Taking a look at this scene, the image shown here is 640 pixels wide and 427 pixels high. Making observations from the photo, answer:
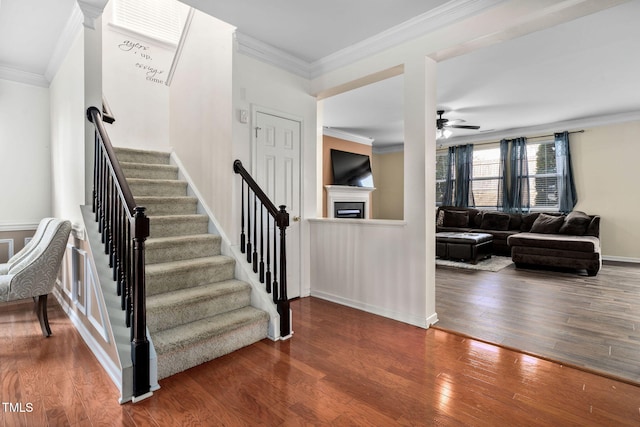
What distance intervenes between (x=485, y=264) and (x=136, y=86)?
6.10 m

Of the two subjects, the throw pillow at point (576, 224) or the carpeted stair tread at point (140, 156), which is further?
the throw pillow at point (576, 224)

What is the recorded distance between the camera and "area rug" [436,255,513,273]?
5422mm

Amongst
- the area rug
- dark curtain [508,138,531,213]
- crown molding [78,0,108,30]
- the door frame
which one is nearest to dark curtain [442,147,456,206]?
dark curtain [508,138,531,213]

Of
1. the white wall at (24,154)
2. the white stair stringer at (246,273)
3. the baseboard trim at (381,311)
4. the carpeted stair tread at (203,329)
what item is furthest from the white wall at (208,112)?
the white wall at (24,154)

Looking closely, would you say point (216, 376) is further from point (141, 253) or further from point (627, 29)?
point (627, 29)

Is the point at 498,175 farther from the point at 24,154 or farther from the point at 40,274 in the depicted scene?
the point at 24,154

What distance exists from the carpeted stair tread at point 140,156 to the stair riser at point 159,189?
0.56m

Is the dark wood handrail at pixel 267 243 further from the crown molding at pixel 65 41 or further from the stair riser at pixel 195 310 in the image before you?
the crown molding at pixel 65 41

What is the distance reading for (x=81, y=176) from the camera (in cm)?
270

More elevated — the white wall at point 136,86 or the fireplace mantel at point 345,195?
the white wall at point 136,86

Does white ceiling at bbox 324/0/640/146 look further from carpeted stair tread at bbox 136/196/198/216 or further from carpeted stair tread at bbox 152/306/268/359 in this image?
carpeted stair tread at bbox 152/306/268/359

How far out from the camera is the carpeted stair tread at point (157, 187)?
10.7 feet

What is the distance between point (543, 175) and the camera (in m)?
6.84

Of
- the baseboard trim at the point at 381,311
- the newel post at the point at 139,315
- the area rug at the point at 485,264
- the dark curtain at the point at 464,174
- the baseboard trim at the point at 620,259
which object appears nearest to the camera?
the newel post at the point at 139,315
